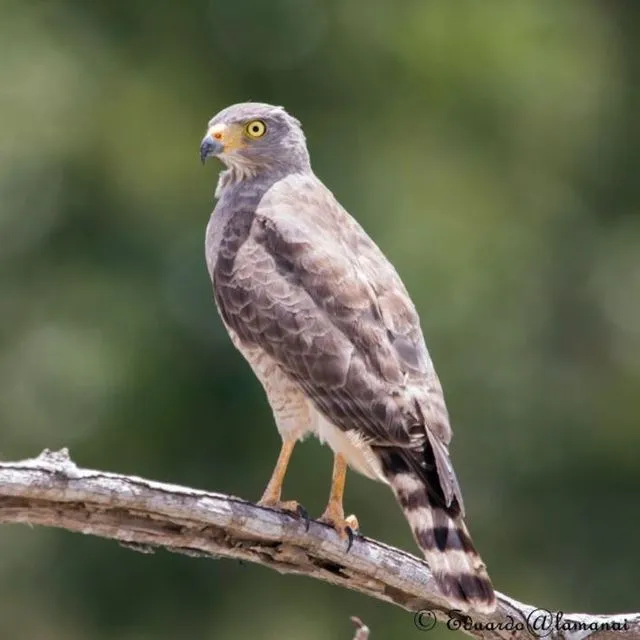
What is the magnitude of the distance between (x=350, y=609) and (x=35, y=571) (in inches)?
94.2

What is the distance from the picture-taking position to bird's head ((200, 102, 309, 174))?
8359mm

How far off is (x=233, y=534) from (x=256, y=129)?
7.40 ft

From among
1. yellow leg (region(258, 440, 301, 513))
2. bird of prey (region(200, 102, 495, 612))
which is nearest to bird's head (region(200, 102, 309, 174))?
bird of prey (region(200, 102, 495, 612))

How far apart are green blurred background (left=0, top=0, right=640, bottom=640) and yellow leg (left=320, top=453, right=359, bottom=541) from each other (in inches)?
242

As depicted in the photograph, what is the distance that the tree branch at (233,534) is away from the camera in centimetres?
631

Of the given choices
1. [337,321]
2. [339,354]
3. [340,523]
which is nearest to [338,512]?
[340,523]

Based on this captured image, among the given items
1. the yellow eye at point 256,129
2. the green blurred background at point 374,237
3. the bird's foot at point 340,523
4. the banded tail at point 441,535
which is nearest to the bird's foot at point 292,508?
the bird's foot at point 340,523

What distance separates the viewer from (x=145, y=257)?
1534cm

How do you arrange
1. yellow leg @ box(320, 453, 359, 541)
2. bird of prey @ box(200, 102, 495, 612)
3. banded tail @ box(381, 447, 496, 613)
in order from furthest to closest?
yellow leg @ box(320, 453, 359, 541), bird of prey @ box(200, 102, 495, 612), banded tail @ box(381, 447, 496, 613)

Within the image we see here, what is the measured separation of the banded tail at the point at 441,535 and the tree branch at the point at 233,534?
12cm

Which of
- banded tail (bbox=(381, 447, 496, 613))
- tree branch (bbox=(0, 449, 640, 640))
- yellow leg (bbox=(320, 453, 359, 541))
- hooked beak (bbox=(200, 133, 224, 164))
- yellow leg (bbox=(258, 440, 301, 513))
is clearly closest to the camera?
tree branch (bbox=(0, 449, 640, 640))

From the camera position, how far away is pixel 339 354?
7.34m

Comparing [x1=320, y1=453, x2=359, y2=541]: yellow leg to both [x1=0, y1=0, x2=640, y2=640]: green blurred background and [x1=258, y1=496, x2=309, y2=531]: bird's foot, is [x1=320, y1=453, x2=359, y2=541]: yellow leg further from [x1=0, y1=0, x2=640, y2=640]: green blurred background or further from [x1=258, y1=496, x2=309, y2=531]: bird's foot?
[x1=0, y1=0, x2=640, y2=640]: green blurred background

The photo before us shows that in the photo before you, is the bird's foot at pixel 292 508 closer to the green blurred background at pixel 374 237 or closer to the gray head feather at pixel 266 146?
the gray head feather at pixel 266 146
